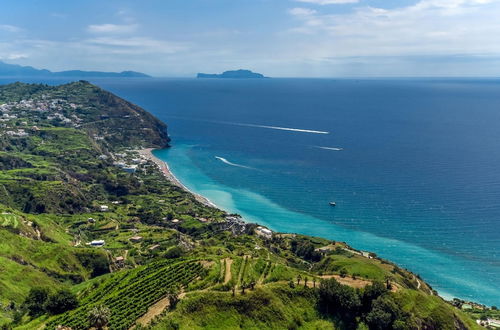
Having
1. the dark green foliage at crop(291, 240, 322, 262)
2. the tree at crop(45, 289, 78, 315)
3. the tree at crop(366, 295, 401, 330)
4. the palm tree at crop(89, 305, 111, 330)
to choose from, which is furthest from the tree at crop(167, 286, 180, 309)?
the dark green foliage at crop(291, 240, 322, 262)

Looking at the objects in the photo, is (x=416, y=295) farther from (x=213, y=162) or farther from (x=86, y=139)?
(x=86, y=139)

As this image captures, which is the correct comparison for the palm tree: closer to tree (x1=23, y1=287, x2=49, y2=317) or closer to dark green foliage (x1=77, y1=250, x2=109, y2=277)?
tree (x1=23, y1=287, x2=49, y2=317)

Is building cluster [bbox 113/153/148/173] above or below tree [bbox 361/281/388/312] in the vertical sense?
below

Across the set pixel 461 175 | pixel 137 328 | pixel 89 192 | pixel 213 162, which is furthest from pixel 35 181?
pixel 461 175

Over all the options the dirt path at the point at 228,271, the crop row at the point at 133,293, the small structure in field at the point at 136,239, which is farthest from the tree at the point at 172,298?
the small structure in field at the point at 136,239

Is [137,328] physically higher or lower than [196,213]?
higher

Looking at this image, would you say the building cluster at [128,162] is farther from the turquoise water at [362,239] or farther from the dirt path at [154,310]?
the dirt path at [154,310]
